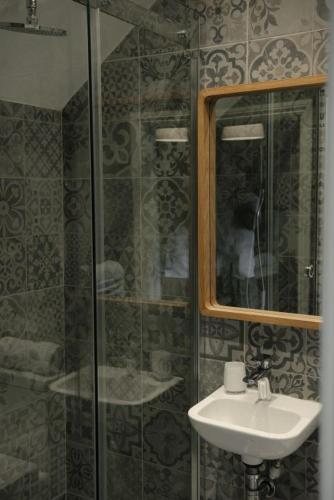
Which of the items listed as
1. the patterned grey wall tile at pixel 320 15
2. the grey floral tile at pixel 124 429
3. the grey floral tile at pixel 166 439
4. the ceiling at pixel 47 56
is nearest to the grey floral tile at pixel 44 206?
the ceiling at pixel 47 56

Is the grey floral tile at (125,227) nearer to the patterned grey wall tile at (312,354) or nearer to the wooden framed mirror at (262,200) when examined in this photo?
the wooden framed mirror at (262,200)

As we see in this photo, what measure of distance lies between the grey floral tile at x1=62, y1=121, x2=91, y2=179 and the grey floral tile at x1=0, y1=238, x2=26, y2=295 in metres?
0.25

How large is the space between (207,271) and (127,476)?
746 mm

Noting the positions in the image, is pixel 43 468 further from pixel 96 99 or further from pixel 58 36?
pixel 58 36

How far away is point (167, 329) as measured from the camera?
1854 mm

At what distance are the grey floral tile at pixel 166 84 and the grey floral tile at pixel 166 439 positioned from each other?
3.34 ft

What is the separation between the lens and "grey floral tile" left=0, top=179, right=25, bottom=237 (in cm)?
139

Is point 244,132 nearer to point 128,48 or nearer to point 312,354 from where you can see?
point 128,48

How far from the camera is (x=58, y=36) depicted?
1433 millimetres

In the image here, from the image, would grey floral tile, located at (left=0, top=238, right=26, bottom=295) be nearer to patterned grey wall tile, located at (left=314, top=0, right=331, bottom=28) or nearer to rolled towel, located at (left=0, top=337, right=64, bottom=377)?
rolled towel, located at (left=0, top=337, right=64, bottom=377)

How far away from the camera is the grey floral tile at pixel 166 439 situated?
1793 millimetres

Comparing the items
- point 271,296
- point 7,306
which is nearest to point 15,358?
point 7,306

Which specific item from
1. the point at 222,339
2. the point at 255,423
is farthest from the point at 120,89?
the point at 255,423

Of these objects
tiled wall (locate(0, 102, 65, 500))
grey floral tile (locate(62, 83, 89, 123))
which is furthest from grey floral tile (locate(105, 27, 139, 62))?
tiled wall (locate(0, 102, 65, 500))
